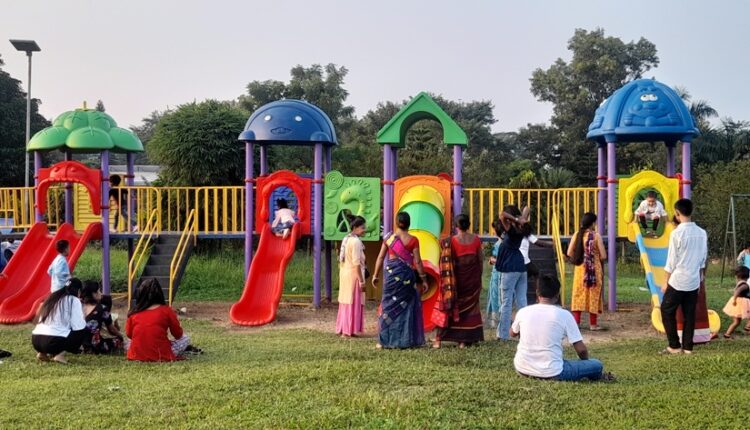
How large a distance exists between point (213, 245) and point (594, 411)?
19.2m

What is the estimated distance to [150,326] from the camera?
342 inches

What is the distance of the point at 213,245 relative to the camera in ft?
79.3

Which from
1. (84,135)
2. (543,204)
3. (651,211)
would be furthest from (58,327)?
(543,204)

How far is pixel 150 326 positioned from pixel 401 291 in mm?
2851

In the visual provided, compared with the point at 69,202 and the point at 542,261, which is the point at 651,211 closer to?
the point at 542,261

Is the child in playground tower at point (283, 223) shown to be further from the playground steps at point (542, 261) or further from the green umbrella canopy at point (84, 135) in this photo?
the playground steps at point (542, 261)

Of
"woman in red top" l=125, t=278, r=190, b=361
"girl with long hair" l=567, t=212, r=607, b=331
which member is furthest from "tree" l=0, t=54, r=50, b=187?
"girl with long hair" l=567, t=212, r=607, b=331

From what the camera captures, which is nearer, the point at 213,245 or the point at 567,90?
the point at 213,245

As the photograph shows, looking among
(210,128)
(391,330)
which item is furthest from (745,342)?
(210,128)

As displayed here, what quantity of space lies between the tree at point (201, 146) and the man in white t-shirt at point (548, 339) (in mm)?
17214

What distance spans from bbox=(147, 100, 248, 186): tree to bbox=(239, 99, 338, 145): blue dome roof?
8.30m

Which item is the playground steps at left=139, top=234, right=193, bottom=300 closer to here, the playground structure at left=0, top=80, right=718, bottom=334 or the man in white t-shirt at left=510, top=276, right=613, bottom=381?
the playground structure at left=0, top=80, right=718, bottom=334

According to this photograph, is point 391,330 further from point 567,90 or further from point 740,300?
point 567,90

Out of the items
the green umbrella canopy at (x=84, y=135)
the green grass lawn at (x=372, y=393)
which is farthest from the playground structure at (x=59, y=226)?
the green grass lawn at (x=372, y=393)
